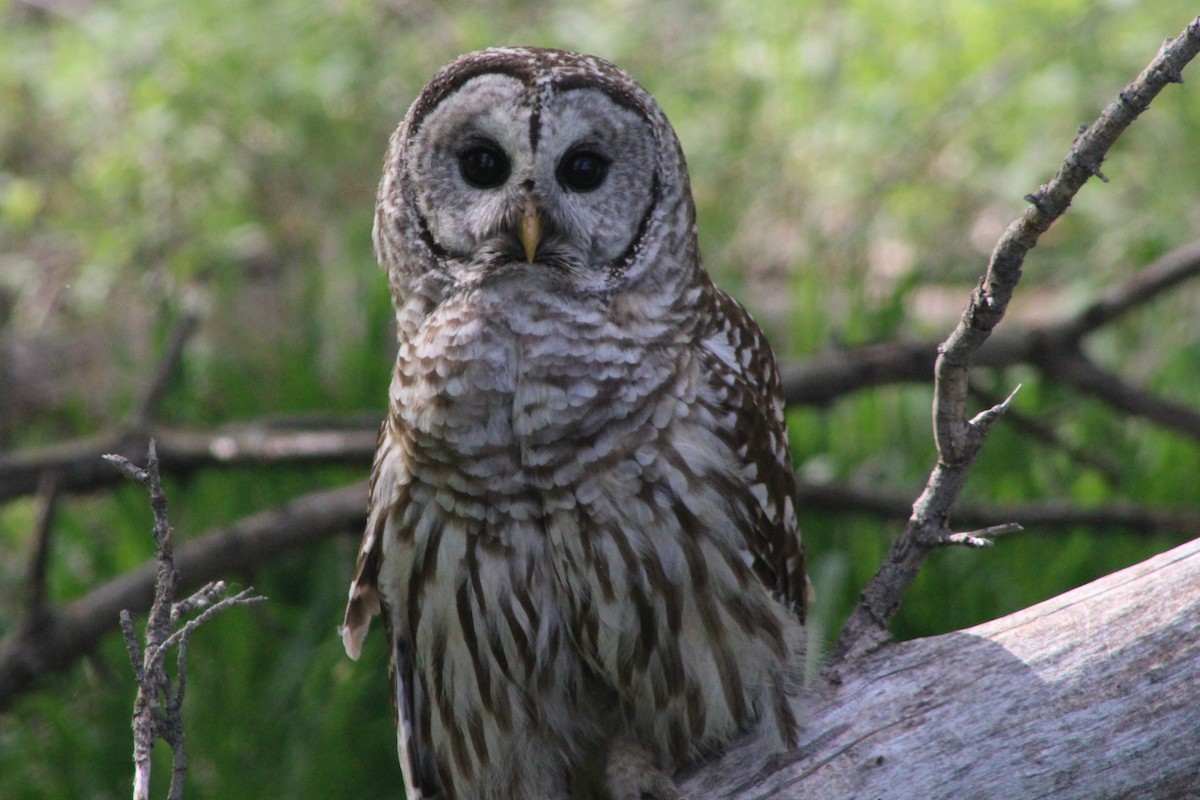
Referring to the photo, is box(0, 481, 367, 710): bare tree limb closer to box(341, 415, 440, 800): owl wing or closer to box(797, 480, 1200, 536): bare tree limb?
box(341, 415, 440, 800): owl wing

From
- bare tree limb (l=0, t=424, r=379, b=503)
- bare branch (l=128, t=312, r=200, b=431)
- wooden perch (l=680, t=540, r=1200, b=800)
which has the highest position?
bare branch (l=128, t=312, r=200, b=431)

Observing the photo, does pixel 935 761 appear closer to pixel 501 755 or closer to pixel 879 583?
pixel 879 583

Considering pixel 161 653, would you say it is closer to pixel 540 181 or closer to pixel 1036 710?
pixel 540 181

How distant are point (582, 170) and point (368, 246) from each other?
332cm

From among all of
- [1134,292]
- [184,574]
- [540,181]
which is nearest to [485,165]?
[540,181]

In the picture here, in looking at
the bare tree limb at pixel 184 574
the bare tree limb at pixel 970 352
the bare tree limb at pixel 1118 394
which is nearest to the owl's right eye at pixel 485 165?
the bare tree limb at pixel 970 352

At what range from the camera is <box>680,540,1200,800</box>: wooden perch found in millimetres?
2025

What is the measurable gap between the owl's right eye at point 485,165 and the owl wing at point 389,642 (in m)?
0.47

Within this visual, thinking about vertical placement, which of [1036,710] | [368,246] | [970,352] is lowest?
[1036,710]

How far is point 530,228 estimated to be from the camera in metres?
2.21

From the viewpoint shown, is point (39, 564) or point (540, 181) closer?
point (540, 181)

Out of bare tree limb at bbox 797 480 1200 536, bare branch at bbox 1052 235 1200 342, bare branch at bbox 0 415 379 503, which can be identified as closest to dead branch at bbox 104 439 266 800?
bare branch at bbox 0 415 379 503

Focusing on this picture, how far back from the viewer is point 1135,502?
437cm

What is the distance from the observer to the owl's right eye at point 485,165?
2305mm
